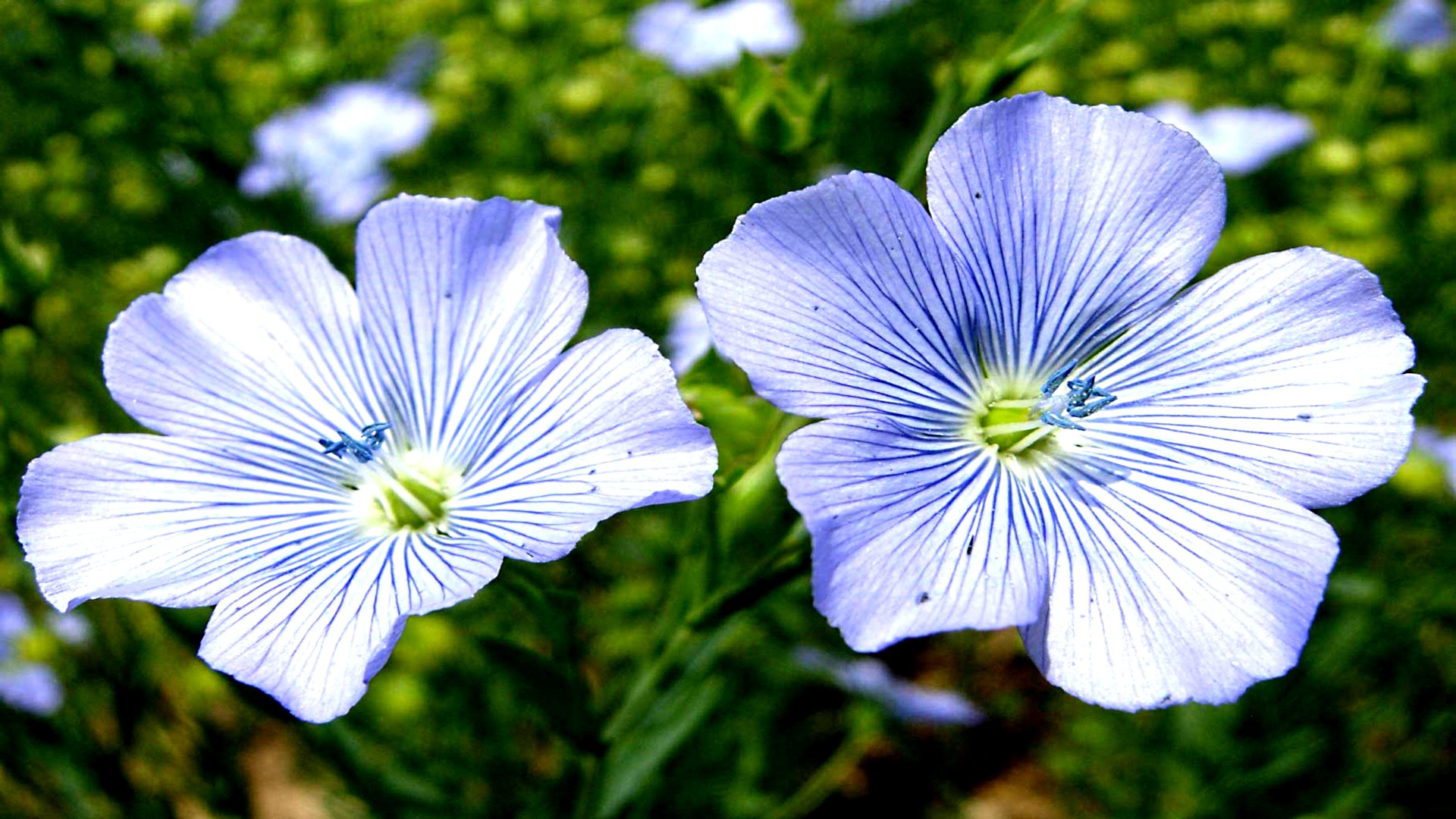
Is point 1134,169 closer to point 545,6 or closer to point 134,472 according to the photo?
point 134,472

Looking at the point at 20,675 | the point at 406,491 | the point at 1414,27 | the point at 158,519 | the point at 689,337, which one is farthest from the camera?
the point at 1414,27

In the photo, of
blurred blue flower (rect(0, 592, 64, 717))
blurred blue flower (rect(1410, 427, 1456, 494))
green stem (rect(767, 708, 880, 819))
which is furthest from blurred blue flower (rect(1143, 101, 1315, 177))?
blurred blue flower (rect(0, 592, 64, 717))

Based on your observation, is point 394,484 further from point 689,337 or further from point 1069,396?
point 689,337

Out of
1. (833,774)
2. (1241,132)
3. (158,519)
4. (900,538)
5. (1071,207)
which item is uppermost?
(158,519)

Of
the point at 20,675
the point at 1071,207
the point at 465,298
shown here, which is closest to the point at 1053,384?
the point at 1071,207

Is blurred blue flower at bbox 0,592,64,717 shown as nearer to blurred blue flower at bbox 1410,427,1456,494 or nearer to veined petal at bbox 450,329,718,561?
veined petal at bbox 450,329,718,561

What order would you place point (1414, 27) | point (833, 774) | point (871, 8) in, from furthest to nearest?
point (871, 8)
point (1414, 27)
point (833, 774)

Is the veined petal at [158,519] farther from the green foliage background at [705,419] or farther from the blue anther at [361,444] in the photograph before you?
the green foliage background at [705,419]

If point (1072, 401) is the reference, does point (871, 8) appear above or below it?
below
